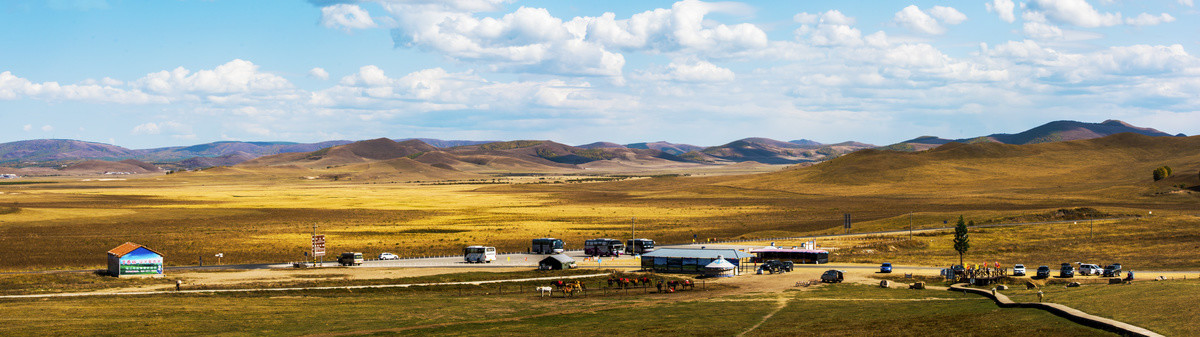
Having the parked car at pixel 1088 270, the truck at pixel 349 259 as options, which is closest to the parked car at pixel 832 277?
the parked car at pixel 1088 270

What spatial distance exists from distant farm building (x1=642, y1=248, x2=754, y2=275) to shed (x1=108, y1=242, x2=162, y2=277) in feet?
117

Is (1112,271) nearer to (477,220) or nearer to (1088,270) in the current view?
(1088,270)

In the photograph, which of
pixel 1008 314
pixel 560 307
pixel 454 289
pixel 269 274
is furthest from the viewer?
pixel 269 274

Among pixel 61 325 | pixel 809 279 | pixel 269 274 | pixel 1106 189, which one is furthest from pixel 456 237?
pixel 1106 189

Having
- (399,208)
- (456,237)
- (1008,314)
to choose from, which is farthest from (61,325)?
(399,208)

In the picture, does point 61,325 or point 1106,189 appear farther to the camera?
point 1106,189

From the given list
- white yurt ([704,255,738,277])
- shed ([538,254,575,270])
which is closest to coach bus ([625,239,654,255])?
shed ([538,254,575,270])

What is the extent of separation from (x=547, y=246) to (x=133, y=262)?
3483 centimetres

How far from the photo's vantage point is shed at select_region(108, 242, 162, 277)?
64.4m

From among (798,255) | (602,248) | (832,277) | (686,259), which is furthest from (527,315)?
(602,248)

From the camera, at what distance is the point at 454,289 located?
201 feet

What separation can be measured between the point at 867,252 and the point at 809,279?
25.1 m

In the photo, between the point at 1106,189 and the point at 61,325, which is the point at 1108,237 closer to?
the point at 61,325

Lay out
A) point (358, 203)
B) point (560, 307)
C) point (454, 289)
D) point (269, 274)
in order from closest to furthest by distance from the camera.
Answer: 1. point (560, 307)
2. point (454, 289)
3. point (269, 274)
4. point (358, 203)
